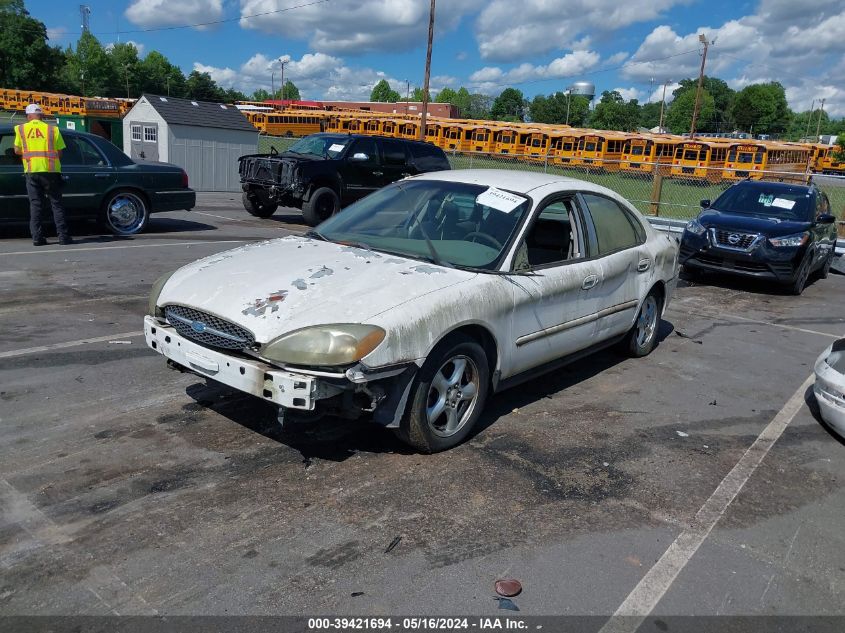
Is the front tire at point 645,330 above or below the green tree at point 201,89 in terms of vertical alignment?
below

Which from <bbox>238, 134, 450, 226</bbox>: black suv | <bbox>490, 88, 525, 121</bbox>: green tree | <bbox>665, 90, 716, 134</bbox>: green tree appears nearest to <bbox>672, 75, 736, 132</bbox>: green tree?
<bbox>665, 90, 716, 134</bbox>: green tree

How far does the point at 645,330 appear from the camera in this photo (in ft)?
21.4

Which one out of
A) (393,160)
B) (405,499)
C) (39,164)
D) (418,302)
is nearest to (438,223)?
(418,302)

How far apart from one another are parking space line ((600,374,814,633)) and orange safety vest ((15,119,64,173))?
9240 millimetres

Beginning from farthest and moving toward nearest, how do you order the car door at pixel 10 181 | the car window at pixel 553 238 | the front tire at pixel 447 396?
the car door at pixel 10 181
the car window at pixel 553 238
the front tire at pixel 447 396

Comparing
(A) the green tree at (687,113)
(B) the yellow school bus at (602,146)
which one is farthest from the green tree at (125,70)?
(A) the green tree at (687,113)

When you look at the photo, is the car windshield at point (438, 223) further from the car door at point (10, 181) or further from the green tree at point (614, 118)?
the green tree at point (614, 118)

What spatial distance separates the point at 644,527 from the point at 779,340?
511 centimetres

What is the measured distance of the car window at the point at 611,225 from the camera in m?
5.49

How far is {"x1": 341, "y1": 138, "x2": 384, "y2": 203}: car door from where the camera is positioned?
14211 mm

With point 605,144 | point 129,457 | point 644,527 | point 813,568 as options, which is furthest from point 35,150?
point 605,144

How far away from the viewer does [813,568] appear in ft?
10.8

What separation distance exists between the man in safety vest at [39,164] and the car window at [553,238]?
7574 millimetres

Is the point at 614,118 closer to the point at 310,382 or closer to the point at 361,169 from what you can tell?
the point at 361,169
